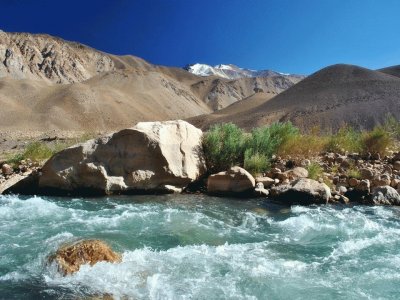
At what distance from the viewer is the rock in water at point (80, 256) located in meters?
5.47

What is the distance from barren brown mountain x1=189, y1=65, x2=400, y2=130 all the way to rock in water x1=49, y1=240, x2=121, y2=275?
25.4 m

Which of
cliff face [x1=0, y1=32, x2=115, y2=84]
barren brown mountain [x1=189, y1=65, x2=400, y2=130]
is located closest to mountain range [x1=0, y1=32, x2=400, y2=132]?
barren brown mountain [x1=189, y1=65, x2=400, y2=130]

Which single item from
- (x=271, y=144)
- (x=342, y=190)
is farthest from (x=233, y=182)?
(x=342, y=190)

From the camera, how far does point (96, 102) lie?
67438 mm

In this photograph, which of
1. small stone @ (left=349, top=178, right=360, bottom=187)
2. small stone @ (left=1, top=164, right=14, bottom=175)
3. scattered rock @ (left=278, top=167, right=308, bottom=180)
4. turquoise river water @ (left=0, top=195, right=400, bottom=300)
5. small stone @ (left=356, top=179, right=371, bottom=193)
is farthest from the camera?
small stone @ (left=1, top=164, right=14, bottom=175)

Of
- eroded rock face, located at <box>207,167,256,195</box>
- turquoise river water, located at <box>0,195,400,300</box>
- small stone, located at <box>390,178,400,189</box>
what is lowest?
turquoise river water, located at <box>0,195,400,300</box>

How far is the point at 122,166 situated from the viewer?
1068cm

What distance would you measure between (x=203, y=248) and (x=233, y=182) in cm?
396

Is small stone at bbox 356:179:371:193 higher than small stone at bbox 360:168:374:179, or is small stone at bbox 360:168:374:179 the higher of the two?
small stone at bbox 360:168:374:179

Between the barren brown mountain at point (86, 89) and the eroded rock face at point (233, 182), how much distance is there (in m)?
44.8

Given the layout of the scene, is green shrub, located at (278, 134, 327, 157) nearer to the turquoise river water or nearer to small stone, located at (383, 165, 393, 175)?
small stone, located at (383, 165, 393, 175)

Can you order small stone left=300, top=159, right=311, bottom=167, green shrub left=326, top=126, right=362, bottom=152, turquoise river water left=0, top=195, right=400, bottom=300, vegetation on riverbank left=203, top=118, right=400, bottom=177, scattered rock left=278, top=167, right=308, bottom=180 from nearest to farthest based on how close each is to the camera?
turquoise river water left=0, top=195, right=400, bottom=300
scattered rock left=278, top=167, right=308, bottom=180
vegetation on riverbank left=203, top=118, right=400, bottom=177
small stone left=300, top=159, right=311, bottom=167
green shrub left=326, top=126, right=362, bottom=152

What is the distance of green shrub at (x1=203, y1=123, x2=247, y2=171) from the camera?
11.7 meters

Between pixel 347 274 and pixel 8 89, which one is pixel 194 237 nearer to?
pixel 347 274
